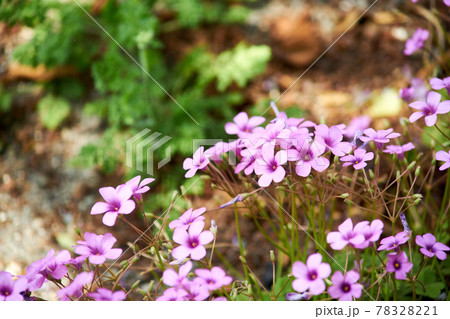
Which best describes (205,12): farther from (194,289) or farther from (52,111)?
(194,289)

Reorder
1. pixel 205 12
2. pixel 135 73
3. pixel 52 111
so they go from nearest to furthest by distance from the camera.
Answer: pixel 135 73 → pixel 52 111 → pixel 205 12

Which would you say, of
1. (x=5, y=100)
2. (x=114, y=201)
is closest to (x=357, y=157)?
(x=114, y=201)

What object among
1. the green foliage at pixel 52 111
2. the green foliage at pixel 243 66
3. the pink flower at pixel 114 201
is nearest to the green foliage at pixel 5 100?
the green foliage at pixel 52 111

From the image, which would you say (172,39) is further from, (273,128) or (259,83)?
(273,128)

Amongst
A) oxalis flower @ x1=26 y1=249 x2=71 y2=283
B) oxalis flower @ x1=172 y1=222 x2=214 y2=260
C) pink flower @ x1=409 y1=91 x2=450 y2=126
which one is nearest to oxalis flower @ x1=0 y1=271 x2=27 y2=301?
oxalis flower @ x1=26 y1=249 x2=71 y2=283

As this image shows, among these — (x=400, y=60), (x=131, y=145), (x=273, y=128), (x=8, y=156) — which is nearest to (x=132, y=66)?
(x=131, y=145)

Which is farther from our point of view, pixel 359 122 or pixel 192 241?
pixel 359 122
